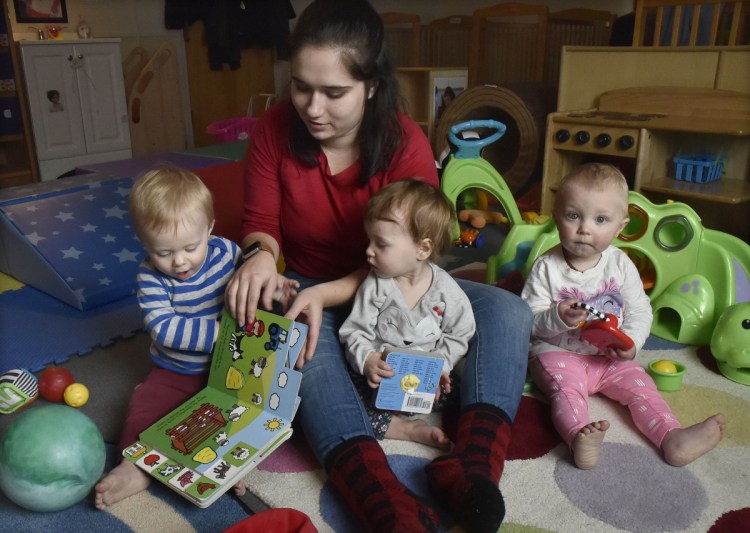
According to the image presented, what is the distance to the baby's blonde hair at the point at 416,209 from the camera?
111cm

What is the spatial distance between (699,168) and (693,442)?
55.4 inches

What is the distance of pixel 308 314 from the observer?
43.6 inches

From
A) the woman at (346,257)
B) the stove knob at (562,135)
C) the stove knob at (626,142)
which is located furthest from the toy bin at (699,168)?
the woman at (346,257)

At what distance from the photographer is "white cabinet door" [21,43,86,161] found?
3381mm

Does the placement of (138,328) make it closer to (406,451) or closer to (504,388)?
(406,451)

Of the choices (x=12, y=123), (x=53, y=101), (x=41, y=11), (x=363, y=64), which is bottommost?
(x=12, y=123)

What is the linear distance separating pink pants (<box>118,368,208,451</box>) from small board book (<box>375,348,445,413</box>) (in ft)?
1.16

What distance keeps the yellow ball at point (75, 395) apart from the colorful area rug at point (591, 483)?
439mm

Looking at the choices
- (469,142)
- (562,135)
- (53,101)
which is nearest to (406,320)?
(469,142)

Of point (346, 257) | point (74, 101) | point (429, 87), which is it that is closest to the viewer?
point (346, 257)

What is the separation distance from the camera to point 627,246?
1590 mm

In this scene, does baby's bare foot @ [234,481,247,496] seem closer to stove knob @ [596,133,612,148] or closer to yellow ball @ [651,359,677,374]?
yellow ball @ [651,359,677,374]

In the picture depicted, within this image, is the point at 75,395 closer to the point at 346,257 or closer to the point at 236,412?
the point at 236,412

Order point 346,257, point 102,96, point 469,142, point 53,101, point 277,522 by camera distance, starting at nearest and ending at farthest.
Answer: point 277,522
point 346,257
point 469,142
point 53,101
point 102,96
